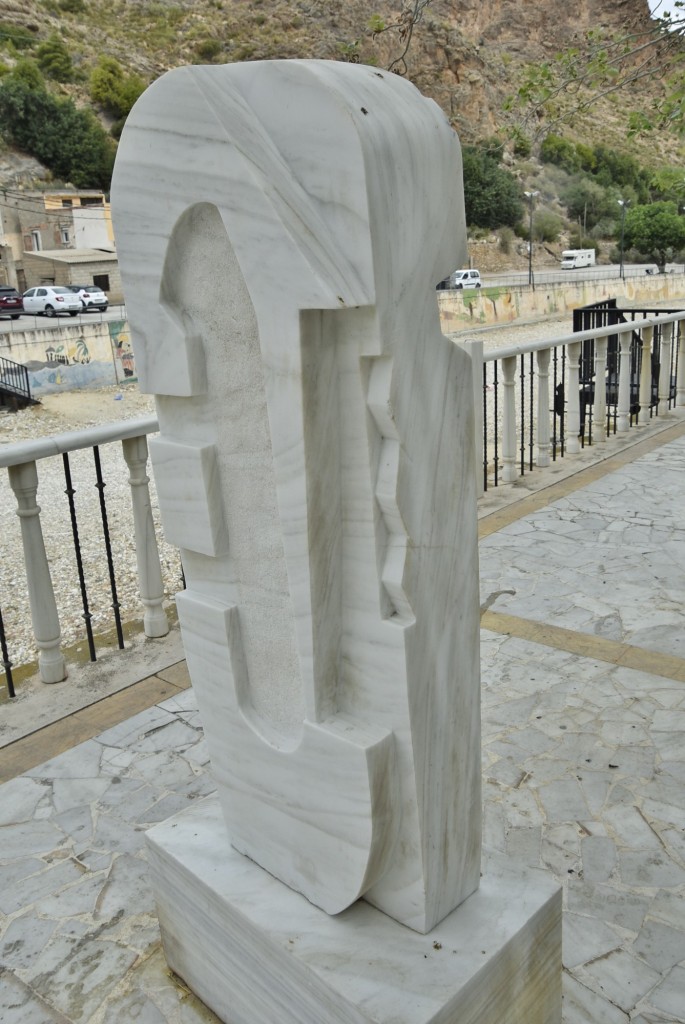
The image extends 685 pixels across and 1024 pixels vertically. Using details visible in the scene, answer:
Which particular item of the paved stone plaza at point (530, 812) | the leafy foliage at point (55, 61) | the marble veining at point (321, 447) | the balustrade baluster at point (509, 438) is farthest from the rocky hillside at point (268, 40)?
the marble veining at point (321, 447)

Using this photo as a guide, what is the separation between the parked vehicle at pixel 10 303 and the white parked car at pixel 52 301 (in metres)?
0.37

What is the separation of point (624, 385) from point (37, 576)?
530 centimetres

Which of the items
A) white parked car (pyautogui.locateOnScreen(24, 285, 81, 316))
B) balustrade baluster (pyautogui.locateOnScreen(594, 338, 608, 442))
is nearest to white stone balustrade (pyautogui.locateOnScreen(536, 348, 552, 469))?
balustrade baluster (pyautogui.locateOnScreen(594, 338, 608, 442))

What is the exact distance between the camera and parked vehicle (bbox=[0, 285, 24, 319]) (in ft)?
102

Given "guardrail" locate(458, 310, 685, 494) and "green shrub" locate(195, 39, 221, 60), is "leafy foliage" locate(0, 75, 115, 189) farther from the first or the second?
"guardrail" locate(458, 310, 685, 494)

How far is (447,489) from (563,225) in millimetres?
62048

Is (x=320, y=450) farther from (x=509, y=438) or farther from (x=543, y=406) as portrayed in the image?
(x=543, y=406)

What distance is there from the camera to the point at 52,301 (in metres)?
31.2

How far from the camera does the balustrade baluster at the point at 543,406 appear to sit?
19.2 ft

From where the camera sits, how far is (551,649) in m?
3.37

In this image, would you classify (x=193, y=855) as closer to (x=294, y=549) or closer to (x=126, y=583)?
(x=294, y=549)

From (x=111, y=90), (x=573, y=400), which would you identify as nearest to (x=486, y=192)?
(x=111, y=90)

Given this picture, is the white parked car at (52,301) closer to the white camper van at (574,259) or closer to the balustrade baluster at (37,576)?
the balustrade baluster at (37,576)

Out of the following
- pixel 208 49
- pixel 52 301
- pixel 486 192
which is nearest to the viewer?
pixel 52 301
